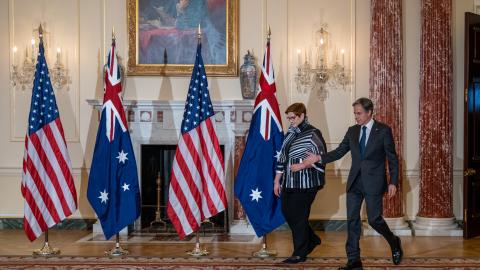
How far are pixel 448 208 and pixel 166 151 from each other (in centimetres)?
374

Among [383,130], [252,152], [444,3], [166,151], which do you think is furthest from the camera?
[166,151]

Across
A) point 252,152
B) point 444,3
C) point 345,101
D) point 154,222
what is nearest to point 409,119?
point 345,101

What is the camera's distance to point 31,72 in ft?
28.3

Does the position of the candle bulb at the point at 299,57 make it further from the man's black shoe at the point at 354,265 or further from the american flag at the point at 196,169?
the man's black shoe at the point at 354,265

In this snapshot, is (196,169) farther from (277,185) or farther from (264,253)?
(264,253)

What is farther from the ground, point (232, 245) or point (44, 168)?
point (44, 168)

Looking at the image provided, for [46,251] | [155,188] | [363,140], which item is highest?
[363,140]

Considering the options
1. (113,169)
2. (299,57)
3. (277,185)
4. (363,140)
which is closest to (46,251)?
(113,169)

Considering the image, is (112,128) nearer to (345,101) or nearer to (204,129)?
(204,129)

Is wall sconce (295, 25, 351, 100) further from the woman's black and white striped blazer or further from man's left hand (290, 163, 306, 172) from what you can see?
man's left hand (290, 163, 306, 172)

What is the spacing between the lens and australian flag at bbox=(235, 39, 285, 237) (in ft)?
22.3

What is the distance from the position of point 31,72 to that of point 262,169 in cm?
365

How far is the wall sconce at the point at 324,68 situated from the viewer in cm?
858

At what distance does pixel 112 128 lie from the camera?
696 centimetres
